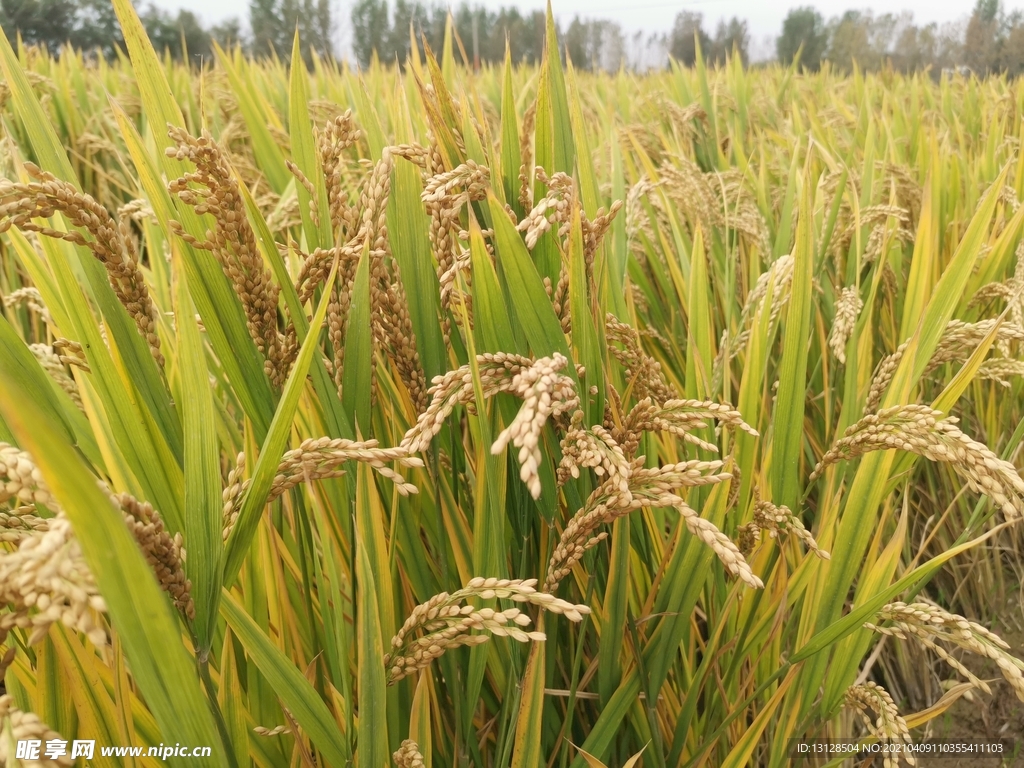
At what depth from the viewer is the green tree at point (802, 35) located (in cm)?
684

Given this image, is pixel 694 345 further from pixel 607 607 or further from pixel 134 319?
pixel 134 319

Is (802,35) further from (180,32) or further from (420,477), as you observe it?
(420,477)

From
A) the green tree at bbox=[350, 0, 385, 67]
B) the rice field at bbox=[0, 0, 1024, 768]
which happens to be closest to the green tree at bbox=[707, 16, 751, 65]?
the green tree at bbox=[350, 0, 385, 67]

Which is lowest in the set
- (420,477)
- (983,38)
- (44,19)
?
(420,477)

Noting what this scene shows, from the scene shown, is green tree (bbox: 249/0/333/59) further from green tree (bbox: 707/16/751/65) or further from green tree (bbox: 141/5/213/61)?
green tree (bbox: 707/16/751/65)

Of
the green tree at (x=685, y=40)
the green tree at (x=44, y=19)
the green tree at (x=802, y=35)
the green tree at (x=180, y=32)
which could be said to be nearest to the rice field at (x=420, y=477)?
the green tree at (x=180, y=32)

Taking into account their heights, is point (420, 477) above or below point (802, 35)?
below

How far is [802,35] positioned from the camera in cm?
658

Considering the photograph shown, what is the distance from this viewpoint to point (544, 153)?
0.89 metres

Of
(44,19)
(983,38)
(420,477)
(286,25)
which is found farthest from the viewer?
(286,25)

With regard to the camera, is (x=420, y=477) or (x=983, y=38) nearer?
(x=420, y=477)

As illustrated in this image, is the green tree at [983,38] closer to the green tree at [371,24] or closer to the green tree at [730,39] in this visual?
the green tree at [730,39]

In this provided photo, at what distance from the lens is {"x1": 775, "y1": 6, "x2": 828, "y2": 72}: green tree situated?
684cm

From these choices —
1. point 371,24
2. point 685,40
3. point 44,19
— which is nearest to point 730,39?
point 685,40
